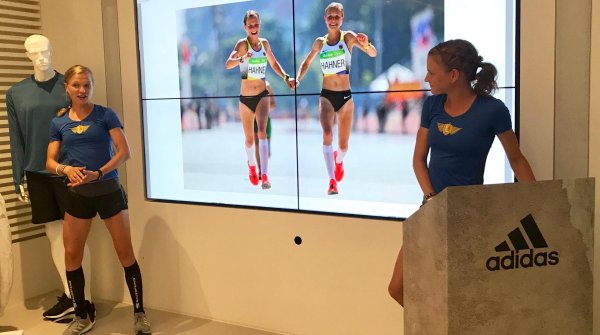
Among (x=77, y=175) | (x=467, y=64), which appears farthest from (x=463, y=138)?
(x=77, y=175)

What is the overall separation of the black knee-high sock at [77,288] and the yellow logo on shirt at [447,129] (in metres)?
2.44

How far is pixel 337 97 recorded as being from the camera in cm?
345

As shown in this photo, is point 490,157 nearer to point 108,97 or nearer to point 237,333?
point 237,333

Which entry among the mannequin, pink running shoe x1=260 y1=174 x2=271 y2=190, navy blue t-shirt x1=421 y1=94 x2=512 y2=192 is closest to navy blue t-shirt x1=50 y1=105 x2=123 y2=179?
the mannequin

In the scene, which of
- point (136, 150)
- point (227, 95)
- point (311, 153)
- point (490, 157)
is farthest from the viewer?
point (136, 150)

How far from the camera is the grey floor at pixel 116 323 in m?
3.79

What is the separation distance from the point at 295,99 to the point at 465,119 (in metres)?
1.33

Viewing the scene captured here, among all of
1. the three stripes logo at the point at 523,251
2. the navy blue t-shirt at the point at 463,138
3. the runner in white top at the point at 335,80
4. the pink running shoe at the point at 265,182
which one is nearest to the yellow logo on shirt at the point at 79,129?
the pink running shoe at the point at 265,182

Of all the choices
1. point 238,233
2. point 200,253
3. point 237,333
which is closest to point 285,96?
point 238,233

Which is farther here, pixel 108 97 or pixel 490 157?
pixel 108 97

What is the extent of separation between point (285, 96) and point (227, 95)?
1.40 feet

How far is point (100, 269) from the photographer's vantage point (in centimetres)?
443

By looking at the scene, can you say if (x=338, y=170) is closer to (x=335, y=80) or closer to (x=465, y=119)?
(x=335, y=80)

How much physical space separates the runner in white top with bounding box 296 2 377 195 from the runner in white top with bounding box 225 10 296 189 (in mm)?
308
